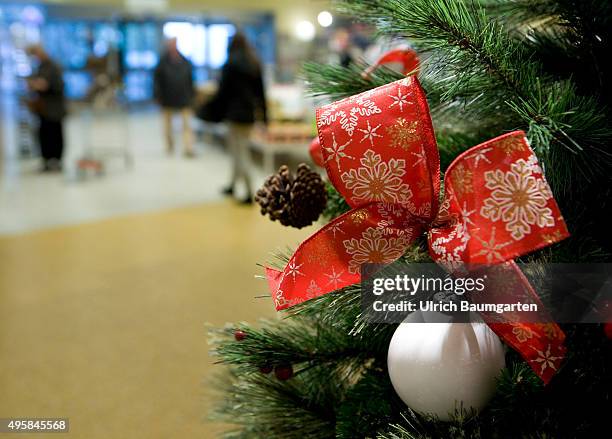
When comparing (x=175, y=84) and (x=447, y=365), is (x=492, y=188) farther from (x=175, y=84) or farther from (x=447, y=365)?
(x=175, y=84)

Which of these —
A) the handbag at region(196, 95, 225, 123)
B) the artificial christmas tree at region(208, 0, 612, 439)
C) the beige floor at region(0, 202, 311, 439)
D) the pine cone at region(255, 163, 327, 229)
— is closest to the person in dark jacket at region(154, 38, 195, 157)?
the handbag at region(196, 95, 225, 123)

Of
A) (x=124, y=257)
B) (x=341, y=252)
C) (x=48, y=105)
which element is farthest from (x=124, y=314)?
(x=48, y=105)

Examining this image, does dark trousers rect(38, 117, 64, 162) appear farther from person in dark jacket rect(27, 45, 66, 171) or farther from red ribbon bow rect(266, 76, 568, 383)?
red ribbon bow rect(266, 76, 568, 383)

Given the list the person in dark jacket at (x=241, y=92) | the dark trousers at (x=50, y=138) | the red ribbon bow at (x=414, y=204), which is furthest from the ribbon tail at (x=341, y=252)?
the dark trousers at (x=50, y=138)

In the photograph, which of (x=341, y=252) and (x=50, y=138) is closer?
(x=341, y=252)

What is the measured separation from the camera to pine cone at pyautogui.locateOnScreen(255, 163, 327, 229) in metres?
0.78

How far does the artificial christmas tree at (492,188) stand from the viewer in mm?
576

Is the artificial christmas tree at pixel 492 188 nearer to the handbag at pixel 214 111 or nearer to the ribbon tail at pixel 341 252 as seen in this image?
the ribbon tail at pixel 341 252

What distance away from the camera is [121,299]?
9.01ft

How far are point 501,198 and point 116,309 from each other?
2255mm

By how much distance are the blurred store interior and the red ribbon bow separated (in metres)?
0.15

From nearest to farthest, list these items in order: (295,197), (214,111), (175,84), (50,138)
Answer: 1. (295,197)
2. (214,111)
3. (50,138)
4. (175,84)

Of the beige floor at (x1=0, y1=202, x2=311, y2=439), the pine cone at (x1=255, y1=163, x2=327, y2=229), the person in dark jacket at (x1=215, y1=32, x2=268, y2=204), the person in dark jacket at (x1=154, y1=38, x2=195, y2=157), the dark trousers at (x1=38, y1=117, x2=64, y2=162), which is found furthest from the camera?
the person in dark jacket at (x1=154, y1=38, x2=195, y2=157)

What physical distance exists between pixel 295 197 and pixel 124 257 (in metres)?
2.87
